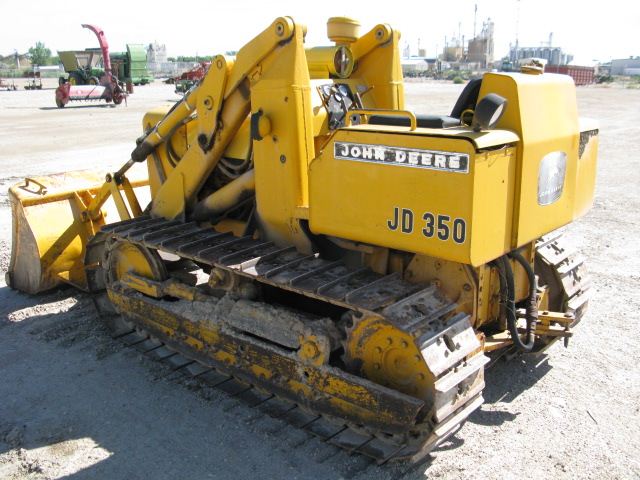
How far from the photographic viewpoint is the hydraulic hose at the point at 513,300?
4207mm

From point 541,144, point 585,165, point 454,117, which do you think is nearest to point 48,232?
point 454,117

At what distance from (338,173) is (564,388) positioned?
2.46 metres

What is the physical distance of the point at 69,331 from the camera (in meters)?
5.96

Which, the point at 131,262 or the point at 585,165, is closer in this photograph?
the point at 585,165

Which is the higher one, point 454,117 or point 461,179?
point 454,117

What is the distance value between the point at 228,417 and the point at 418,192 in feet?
6.86

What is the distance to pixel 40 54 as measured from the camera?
103562 millimetres

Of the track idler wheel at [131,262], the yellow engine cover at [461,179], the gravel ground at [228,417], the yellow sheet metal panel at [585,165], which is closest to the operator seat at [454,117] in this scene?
the yellow engine cover at [461,179]

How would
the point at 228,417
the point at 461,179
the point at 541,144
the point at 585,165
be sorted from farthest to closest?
the point at 585,165 < the point at 228,417 < the point at 541,144 < the point at 461,179

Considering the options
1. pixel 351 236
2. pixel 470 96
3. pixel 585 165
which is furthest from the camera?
pixel 585 165

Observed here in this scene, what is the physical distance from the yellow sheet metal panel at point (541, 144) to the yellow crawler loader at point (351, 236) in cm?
1

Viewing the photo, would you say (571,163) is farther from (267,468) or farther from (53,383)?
(53,383)

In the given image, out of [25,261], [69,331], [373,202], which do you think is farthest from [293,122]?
[25,261]

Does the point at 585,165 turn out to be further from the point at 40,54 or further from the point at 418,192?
the point at 40,54
